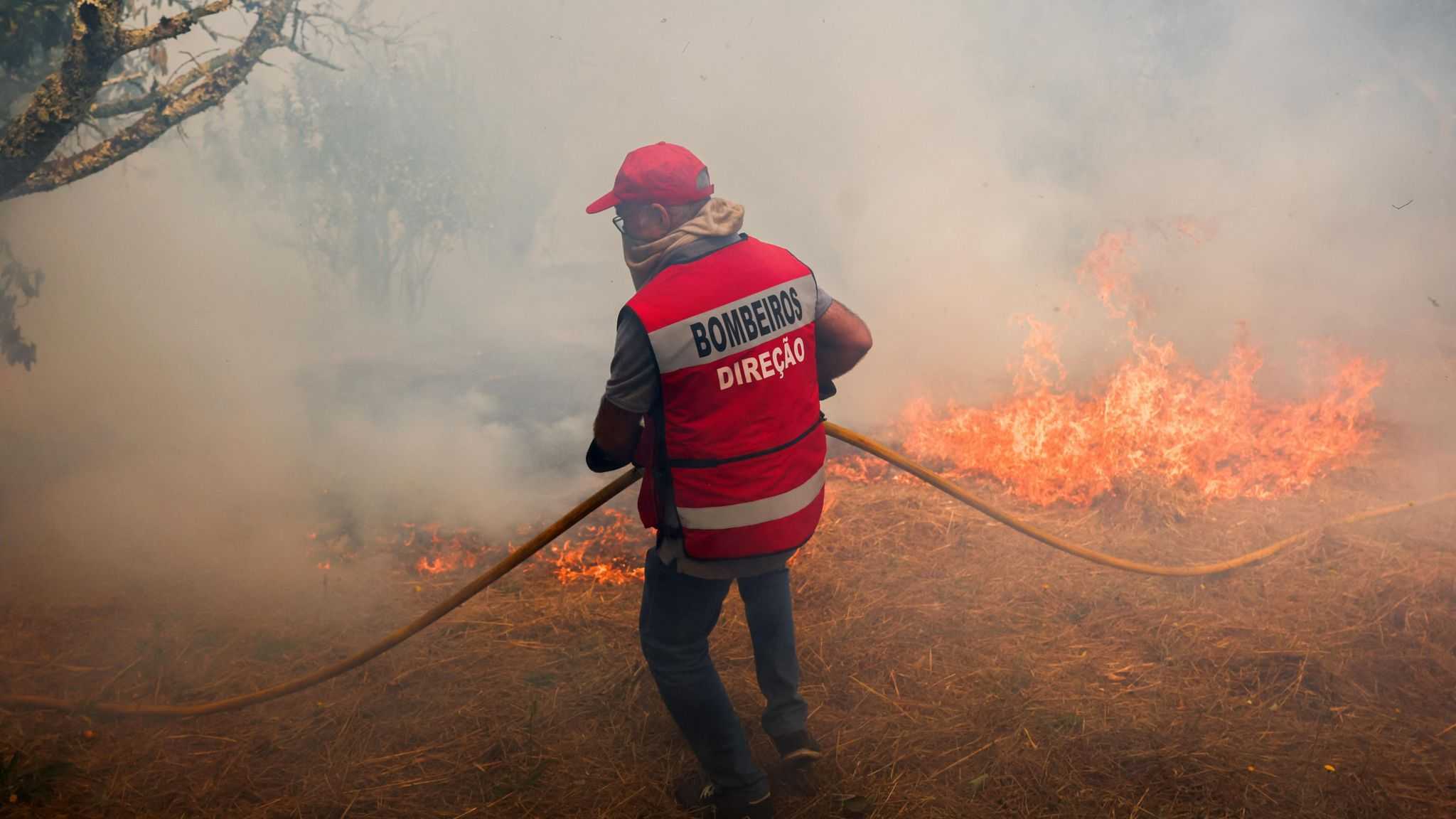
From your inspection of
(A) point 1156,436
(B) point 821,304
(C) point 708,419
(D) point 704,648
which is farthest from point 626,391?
(A) point 1156,436

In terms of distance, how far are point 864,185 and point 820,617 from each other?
20.1ft

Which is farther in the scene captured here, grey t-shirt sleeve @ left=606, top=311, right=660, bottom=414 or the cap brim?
the cap brim

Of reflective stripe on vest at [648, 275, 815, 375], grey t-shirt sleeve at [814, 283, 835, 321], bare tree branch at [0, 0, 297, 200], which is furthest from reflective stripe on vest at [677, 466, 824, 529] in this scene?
bare tree branch at [0, 0, 297, 200]

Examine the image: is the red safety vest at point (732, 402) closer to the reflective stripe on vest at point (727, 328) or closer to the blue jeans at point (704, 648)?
the reflective stripe on vest at point (727, 328)

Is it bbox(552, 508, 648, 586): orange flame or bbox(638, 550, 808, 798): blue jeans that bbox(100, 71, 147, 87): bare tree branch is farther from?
bbox(638, 550, 808, 798): blue jeans

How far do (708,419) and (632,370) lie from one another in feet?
0.93

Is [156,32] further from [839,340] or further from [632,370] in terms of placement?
[839,340]

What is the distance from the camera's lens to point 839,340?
10.2 ft

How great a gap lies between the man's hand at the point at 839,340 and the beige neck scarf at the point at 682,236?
48 cm


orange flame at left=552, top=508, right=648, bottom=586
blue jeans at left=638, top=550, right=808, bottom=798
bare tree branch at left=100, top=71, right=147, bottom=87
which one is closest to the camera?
blue jeans at left=638, top=550, right=808, bottom=798

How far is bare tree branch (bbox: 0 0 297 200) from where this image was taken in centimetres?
478

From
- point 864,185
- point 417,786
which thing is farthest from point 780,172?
point 417,786

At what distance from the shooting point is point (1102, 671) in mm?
4012

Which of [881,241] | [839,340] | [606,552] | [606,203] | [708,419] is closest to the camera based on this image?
[708,419]
